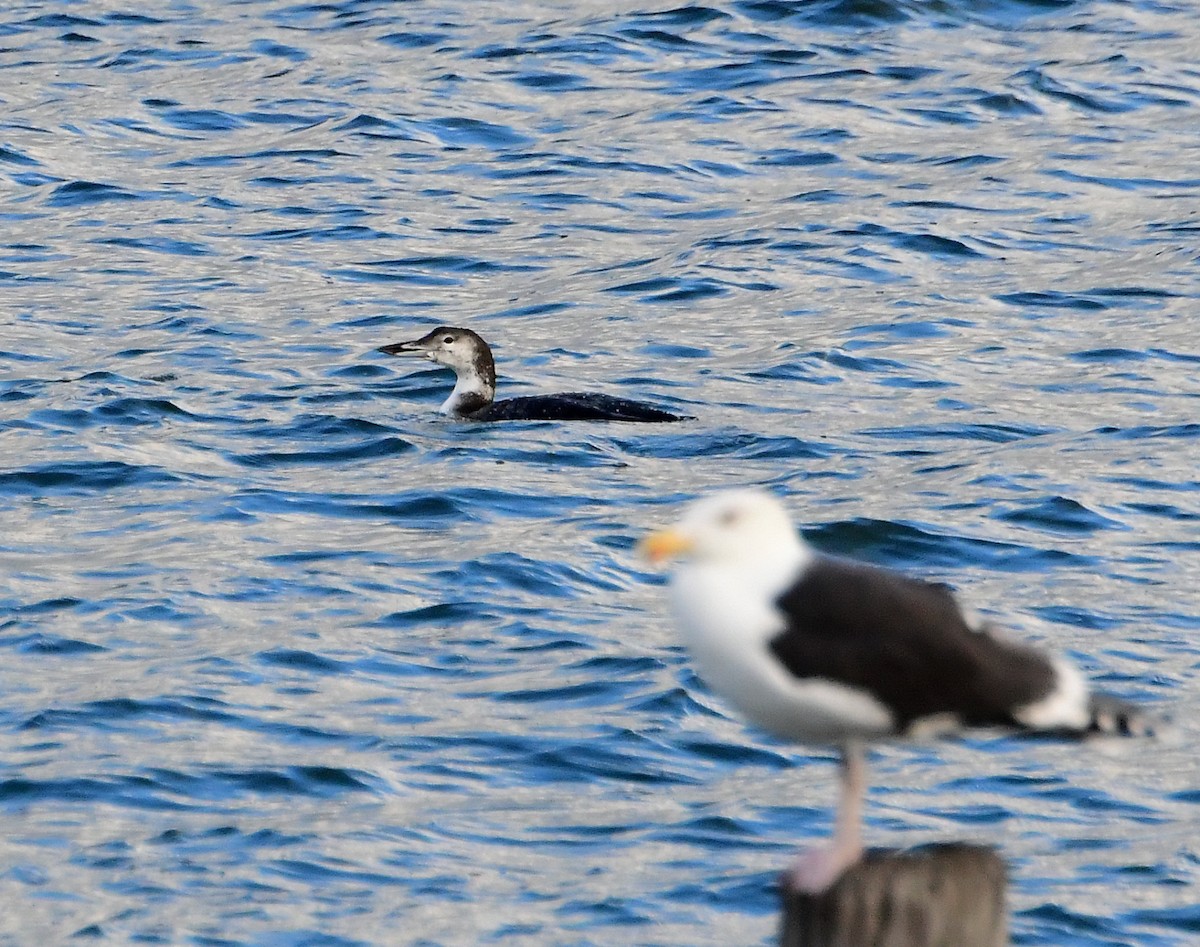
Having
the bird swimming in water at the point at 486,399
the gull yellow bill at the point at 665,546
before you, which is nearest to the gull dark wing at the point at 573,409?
the bird swimming in water at the point at 486,399

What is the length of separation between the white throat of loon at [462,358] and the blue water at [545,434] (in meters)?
0.21

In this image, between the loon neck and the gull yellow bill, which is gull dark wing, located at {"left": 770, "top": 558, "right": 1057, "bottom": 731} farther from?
the loon neck

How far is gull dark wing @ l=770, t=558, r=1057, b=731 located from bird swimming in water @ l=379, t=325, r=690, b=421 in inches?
295

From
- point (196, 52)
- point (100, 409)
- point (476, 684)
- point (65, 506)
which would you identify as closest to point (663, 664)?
point (476, 684)

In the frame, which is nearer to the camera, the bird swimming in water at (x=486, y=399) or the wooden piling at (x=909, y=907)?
the wooden piling at (x=909, y=907)

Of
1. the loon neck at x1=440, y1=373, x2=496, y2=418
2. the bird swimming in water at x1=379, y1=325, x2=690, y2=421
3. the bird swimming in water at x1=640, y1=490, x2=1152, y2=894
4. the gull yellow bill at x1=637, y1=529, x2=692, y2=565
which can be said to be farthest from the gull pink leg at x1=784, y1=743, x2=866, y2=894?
the loon neck at x1=440, y1=373, x2=496, y2=418

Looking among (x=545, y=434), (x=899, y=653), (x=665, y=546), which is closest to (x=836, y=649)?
(x=899, y=653)

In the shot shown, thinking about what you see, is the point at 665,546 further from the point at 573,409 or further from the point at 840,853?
the point at 573,409

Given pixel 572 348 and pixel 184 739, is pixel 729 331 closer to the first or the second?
pixel 572 348

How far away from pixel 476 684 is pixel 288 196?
9343 millimetres

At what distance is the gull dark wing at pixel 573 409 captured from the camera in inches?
513

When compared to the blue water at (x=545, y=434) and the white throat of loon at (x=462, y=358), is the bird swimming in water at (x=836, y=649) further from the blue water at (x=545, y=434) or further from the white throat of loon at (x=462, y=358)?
the white throat of loon at (x=462, y=358)

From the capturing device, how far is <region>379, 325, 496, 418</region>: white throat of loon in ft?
45.7

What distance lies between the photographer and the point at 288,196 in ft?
59.1
